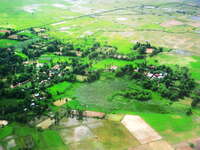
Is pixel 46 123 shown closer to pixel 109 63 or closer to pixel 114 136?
pixel 114 136

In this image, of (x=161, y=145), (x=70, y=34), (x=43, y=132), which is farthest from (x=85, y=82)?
(x=70, y=34)

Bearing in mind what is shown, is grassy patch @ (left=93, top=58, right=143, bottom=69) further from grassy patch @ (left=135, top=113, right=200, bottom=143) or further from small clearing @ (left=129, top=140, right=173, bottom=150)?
small clearing @ (left=129, top=140, right=173, bottom=150)

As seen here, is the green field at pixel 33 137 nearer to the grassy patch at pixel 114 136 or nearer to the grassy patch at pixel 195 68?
the grassy patch at pixel 114 136

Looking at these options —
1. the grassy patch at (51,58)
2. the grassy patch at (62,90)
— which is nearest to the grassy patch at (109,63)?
the grassy patch at (51,58)

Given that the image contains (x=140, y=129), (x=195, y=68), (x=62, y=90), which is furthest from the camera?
(x=195, y=68)

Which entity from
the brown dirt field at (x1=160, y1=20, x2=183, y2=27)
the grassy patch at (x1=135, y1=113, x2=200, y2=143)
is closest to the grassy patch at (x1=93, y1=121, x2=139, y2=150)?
the grassy patch at (x1=135, y1=113, x2=200, y2=143)

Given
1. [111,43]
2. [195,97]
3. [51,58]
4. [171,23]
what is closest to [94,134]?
[195,97]
